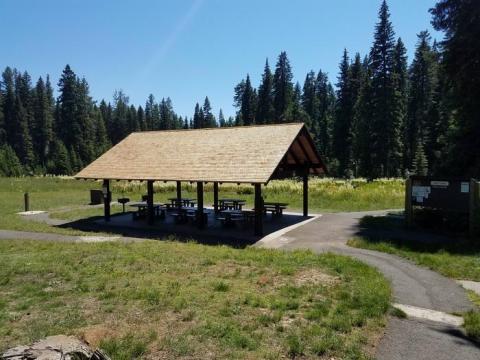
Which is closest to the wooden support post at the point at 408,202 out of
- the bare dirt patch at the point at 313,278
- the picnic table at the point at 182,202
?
the bare dirt patch at the point at 313,278

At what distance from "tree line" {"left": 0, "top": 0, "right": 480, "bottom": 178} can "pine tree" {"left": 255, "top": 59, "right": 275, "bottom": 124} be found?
0.63 feet

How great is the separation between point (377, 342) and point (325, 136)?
6968 cm

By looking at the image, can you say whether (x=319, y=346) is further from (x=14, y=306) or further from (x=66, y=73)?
(x=66, y=73)

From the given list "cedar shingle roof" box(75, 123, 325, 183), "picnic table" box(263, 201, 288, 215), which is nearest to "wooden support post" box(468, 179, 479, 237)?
"cedar shingle roof" box(75, 123, 325, 183)

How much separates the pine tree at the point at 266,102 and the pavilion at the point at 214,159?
53.1m

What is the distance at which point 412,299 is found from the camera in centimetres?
826

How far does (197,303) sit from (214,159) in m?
11.2

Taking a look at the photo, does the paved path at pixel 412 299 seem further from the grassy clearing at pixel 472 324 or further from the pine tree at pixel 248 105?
the pine tree at pixel 248 105

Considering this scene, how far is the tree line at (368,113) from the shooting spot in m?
17.9

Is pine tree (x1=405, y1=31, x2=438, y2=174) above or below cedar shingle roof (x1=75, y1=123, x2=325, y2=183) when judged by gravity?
above

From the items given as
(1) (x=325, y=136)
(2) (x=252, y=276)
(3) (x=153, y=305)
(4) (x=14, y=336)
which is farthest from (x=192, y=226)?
(1) (x=325, y=136)

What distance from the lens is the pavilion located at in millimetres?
16438

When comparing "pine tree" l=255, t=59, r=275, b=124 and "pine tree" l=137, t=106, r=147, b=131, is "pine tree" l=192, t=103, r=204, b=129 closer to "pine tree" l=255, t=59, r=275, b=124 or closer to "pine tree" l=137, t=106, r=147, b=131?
"pine tree" l=137, t=106, r=147, b=131

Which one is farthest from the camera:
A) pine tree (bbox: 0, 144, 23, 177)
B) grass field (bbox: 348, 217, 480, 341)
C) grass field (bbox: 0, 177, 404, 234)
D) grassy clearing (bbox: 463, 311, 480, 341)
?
pine tree (bbox: 0, 144, 23, 177)
